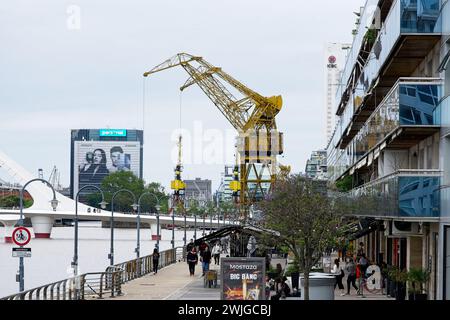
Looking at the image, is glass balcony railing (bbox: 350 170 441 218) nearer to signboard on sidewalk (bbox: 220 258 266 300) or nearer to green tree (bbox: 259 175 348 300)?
green tree (bbox: 259 175 348 300)

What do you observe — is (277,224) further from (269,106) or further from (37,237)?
(37,237)

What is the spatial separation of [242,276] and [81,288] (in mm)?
6788

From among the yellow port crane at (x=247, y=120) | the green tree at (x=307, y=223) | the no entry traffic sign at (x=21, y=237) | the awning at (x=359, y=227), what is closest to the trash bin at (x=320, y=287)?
the green tree at (x=307, y=223)

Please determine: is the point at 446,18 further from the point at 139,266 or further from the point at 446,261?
the point at 139,266

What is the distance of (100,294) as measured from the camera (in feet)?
79.5

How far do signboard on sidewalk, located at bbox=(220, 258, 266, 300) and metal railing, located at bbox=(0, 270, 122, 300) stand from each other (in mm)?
3844

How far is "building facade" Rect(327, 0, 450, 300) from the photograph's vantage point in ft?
55.5

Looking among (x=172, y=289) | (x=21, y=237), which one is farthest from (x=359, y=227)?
(x=21, y=237)

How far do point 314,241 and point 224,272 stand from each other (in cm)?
692


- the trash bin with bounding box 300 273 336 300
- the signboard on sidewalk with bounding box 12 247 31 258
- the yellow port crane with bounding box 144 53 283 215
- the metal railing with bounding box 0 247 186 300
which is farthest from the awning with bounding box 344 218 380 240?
the yellow port crane with bounding box 144 53 283 215

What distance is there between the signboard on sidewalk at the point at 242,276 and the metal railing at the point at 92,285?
353 cm

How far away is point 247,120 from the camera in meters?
82.9
